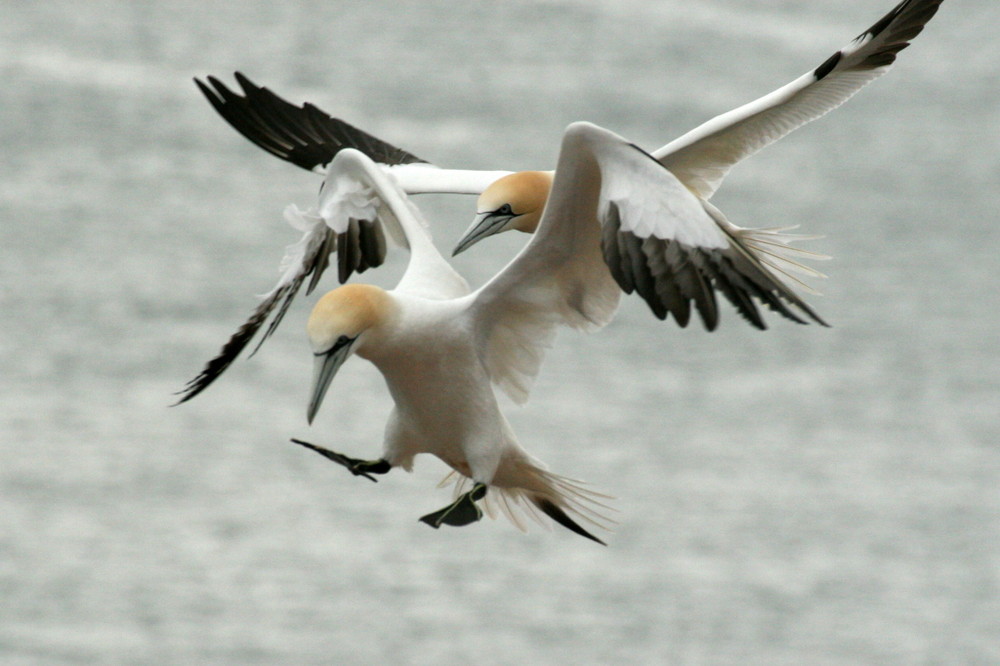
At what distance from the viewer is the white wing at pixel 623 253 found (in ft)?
15.1

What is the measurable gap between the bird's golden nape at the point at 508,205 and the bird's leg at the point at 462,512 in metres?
1.23

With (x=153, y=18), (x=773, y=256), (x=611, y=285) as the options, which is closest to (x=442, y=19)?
(x=153, y=18)

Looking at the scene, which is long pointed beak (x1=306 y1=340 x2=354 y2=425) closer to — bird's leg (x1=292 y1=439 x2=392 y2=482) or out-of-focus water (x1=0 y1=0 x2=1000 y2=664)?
bird's leg (x1=292 y1=439 x2=392 y2=482)

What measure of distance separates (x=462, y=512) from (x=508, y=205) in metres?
1.46

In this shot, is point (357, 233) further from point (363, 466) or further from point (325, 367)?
point (325, 367)

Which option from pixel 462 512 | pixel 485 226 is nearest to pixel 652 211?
pixel 462 512

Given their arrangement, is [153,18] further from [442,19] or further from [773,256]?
[773,256]

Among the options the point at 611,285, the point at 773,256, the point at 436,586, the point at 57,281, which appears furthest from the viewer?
the point at 57,281

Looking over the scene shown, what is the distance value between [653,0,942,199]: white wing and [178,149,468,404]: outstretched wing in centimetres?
115

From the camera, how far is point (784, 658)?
19.3m

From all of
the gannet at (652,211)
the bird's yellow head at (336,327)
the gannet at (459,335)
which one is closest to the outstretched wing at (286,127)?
the gannet at (652,211)

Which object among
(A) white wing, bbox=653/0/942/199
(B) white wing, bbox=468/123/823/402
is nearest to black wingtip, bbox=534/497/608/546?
(B) white wing, bbox=468/123/823/402

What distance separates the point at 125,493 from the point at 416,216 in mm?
14430

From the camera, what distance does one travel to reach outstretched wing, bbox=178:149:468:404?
5758 millimetres
